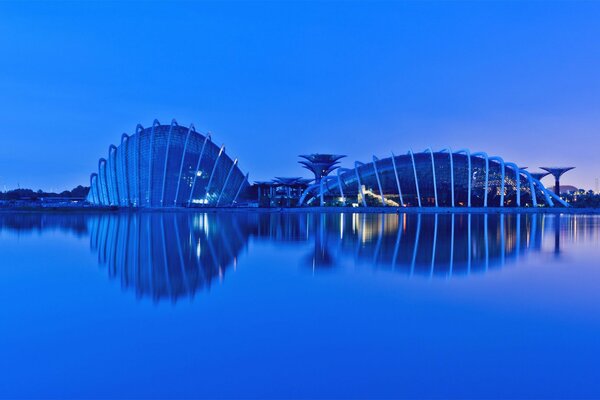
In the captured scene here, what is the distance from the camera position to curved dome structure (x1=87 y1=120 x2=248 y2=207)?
253 feet

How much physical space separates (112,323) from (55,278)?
554cm

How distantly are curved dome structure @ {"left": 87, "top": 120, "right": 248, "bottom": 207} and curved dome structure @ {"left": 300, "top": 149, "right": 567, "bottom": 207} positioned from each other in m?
16.2

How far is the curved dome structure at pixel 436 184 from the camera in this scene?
78312 mm

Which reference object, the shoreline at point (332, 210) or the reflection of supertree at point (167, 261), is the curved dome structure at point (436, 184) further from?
the reflection of supertree at point (167, 261)

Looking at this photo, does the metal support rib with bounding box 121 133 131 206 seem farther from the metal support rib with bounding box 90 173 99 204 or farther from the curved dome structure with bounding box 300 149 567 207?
the curved dome structure with bounding box 300 149 567 207

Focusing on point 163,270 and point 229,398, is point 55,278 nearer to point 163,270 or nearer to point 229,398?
point 163,270

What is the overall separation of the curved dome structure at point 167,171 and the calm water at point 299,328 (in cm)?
6180

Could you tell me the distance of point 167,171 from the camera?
254 ft

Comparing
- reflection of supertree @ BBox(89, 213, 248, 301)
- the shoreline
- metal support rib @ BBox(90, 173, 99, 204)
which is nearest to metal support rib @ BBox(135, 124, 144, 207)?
the shoreline

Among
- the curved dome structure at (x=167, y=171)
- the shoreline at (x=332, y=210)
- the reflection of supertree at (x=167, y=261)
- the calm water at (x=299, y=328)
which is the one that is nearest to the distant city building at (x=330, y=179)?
the curved dome structure at (x=167, y=171)

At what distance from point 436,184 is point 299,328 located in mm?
75809

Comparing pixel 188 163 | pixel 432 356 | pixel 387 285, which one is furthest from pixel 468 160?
pixel 432 356

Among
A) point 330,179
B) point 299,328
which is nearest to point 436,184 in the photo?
point 330,179

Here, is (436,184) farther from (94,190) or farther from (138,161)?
(94,190)
